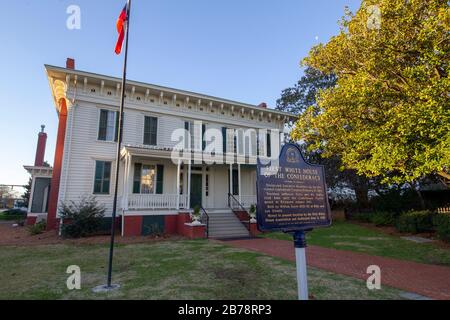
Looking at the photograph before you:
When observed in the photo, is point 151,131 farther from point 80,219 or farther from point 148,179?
point 80,219

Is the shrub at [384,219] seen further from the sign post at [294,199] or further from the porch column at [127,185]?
the sign post at [294,199]

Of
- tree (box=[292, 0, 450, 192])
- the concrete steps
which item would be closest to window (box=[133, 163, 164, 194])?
the concrete steps

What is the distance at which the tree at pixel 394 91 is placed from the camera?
8047mm

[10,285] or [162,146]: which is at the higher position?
[162,146]

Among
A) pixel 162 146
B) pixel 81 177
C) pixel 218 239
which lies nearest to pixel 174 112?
pixel 162 146

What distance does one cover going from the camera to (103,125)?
52.2 ft

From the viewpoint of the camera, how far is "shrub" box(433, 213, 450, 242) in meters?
11.6

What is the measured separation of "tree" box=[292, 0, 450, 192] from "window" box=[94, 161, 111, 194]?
11.3m

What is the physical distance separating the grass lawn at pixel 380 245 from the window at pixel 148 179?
6737mm

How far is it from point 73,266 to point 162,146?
401 inches

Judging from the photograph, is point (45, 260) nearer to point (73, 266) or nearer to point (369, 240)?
point (73, 266)

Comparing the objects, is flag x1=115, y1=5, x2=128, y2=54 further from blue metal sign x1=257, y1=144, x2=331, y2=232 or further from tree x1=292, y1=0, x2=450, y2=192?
tree x1=292, y1=0, x2=450, y2=192

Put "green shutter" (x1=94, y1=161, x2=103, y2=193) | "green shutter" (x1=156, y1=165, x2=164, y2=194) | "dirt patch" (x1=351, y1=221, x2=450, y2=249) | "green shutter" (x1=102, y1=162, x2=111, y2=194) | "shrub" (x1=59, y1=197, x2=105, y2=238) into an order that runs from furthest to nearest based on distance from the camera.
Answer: "green shutter" (x1=156, y1=165, x2=164, y2=194) → "green shutter" (x1=102, y1=162, x2=111, y2=194) → "green shutter" (x1=94, y1=161, x2=103, y2=193) → "shrub" (x1=59, y1=197, x2=105, y2=238) → "dirt patch" (x1=351, y1=221, x2=450, y2=249)
